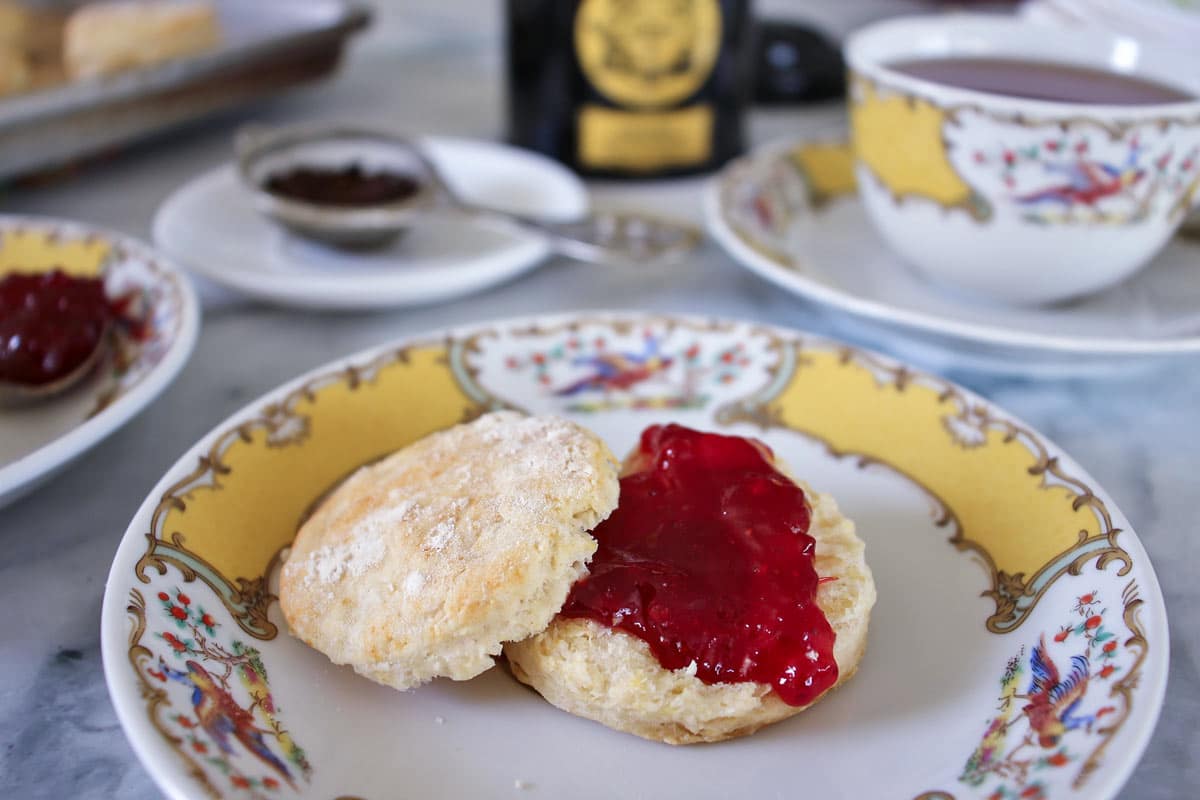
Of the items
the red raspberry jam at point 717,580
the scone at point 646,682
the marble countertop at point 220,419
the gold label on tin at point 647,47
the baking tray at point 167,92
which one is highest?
the gold label on tin at point 647,47

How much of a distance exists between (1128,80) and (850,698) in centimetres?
108

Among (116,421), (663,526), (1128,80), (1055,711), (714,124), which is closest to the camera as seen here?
(1055,711)

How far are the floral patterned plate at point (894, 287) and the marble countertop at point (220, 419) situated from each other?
0.06 meters

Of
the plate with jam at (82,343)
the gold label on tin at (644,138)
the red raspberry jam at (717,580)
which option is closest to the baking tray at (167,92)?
the plate with jam at (82,343)

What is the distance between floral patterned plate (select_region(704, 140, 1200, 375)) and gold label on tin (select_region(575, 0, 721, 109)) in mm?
216

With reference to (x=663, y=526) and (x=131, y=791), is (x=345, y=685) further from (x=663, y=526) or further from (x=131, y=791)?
(x=663, y=526)

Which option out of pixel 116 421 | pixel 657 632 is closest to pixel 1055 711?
pixel 657 632

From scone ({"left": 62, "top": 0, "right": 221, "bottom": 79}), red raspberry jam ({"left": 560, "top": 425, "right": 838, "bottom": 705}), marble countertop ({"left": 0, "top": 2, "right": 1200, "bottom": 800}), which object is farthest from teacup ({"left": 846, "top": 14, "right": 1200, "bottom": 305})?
scone ({"left": 62, "top": 0, "right": 221, "bottom": 79})

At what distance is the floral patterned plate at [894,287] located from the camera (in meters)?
1.26

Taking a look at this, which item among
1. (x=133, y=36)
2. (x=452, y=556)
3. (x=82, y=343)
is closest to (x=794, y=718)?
(x=452, y=556)

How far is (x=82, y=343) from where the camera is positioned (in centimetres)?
121

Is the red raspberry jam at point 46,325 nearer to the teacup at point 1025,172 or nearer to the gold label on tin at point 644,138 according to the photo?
the gold label on tin at point 644,138

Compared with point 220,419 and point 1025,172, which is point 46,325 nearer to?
point 220,419

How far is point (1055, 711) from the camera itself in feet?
2.47
